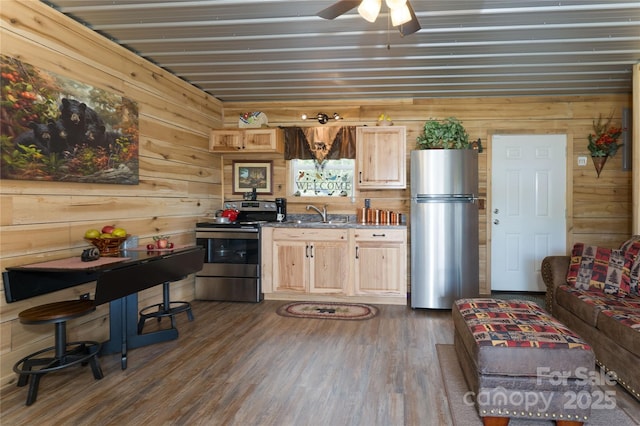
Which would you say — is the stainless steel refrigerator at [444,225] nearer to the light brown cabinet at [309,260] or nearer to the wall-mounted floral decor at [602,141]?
the light brown cabinet at [309,260]

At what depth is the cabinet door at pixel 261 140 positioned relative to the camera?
493cm

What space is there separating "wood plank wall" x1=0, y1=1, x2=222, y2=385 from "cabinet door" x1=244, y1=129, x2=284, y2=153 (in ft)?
1.70

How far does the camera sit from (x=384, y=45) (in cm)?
341

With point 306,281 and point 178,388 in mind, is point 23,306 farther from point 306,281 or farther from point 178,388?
point 306,281

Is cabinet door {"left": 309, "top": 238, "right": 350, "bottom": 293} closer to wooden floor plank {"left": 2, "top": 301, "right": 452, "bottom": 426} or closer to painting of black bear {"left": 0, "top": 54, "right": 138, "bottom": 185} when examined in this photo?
wooden floor plank {"left": 2, "top": 301, "right": 452, "bottom": 426}

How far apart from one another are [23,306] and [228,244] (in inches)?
88.3

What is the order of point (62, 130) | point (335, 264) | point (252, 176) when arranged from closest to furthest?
point (62, 130) → point (335, 264) → point (252, 176)

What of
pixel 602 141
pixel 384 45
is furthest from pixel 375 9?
pixel 602 141

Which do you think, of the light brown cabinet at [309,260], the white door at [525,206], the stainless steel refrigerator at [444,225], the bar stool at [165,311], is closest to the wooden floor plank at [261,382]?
the bar stool at [165,311]

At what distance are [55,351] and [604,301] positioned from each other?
368cm

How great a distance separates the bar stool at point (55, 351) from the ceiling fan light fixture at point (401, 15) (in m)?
2.44

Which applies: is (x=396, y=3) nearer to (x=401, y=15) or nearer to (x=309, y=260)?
(x=401, y=15)

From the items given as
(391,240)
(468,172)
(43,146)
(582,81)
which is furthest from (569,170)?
(43,146)

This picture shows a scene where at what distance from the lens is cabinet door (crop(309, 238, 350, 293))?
4496mm
